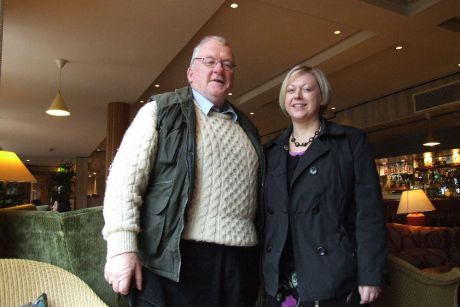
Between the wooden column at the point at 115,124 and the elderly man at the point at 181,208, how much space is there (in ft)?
19.1

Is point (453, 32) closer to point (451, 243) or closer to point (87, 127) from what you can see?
point (451, 243)

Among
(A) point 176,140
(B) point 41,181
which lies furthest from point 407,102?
(B) point 41,181

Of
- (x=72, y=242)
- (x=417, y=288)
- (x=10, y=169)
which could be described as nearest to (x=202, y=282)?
(x=72, y=242)

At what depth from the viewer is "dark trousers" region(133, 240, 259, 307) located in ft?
4.00

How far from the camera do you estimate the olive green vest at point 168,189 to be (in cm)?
122

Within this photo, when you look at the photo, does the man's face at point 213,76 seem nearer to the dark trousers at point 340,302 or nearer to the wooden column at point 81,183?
the dark trousers at point 340,302

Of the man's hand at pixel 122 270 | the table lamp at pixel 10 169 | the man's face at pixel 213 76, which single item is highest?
the man's face at pixel 213 76

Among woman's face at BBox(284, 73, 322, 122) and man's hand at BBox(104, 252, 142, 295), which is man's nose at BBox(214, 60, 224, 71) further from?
man's hand at BBox(104, 252, 142, 295)

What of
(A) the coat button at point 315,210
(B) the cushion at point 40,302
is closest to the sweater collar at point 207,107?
(A) the coat button at point 315,210

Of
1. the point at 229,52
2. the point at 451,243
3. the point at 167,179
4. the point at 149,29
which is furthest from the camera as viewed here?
the point at 149,29

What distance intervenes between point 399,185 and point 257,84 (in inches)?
202

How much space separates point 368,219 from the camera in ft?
4.37

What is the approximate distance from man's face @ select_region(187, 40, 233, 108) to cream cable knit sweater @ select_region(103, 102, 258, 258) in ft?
0.25

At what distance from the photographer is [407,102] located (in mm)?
7297
